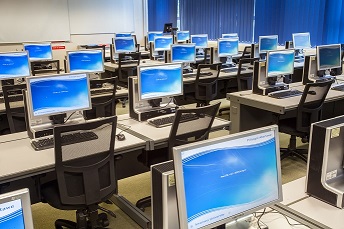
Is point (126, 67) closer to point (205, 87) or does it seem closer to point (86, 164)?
point (205, 87)

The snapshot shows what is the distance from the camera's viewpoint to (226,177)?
147 centimetres

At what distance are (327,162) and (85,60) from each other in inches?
175

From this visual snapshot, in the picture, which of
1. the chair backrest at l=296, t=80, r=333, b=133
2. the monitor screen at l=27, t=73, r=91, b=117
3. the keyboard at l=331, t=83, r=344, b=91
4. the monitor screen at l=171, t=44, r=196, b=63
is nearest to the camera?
the monitor screen at l=27, t=73, r=91, b=117

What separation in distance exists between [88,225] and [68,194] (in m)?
0.47

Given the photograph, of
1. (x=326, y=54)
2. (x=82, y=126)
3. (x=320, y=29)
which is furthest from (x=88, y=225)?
(x=320, y=29)

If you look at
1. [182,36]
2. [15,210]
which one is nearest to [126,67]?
[182,36]

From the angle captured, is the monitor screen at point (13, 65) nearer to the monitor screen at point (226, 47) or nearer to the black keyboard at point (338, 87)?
the monitor screen at point (226, 47)

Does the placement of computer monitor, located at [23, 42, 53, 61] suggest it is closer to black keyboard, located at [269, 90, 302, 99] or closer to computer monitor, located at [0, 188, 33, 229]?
black keyboard, located at [269, 90, 302, 99]

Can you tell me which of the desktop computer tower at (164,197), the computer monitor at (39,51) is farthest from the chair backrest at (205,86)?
the desktop computer tower at (164,197)

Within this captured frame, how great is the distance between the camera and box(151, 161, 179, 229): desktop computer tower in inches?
55.7

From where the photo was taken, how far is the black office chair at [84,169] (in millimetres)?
2367

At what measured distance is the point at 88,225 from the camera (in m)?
2.76

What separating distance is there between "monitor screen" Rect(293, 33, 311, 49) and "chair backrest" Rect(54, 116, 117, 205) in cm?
585

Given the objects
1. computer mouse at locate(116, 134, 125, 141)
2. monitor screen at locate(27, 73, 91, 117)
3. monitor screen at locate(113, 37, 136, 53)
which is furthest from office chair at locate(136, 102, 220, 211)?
monitor screen at locate(113, 37, 136, 53)
